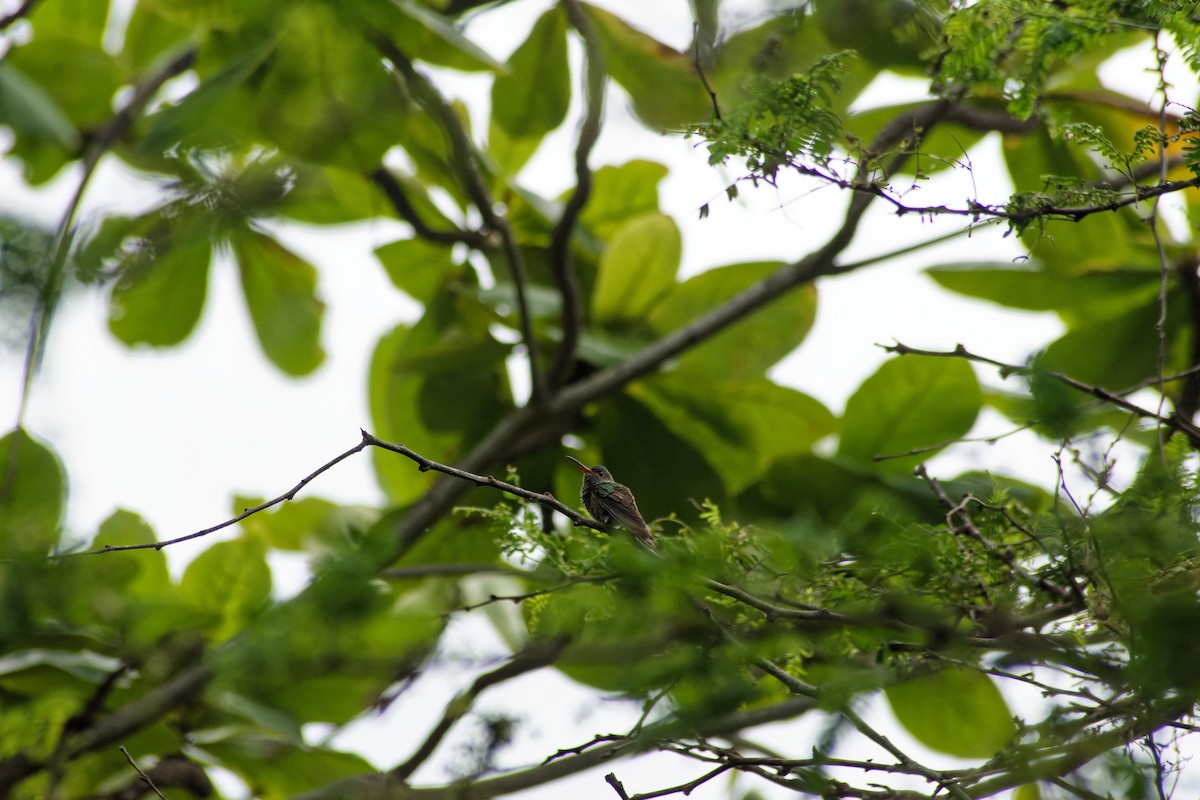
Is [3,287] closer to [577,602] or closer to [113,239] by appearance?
[113,239]

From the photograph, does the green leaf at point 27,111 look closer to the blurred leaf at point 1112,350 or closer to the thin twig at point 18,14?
the thin twig at point 18,14

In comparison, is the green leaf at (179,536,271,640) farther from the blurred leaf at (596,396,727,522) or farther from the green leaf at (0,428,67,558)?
the blurred leaf at (596,396,727,522)

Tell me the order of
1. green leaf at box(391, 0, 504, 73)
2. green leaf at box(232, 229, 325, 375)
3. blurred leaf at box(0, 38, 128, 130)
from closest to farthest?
green leaf at box(391, 0, 504, 73) → blurred leaf at box(0, 38, 128, 130) → green leaf at box(232, 229, 325, 375)

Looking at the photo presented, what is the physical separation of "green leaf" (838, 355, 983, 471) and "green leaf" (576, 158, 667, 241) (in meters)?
0.98

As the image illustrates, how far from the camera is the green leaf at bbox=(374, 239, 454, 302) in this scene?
3.00m

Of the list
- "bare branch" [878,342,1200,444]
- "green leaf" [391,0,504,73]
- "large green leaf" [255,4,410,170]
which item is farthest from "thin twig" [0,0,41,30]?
"bare branch" [878,342,1200,444]

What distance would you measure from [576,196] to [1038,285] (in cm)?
126

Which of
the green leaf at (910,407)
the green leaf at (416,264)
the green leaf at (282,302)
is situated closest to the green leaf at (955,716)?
the green leaf at (910,407)

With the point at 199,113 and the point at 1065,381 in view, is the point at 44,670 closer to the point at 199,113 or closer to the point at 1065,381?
the point at 199,113

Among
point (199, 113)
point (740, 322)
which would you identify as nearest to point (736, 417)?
point (740, 322)

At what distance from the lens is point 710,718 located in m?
1.05

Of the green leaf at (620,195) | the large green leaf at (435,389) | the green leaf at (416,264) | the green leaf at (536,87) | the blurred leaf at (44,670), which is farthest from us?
the green leaf at (620,195)

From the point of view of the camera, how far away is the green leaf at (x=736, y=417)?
8.68ft

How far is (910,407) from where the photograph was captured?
97.4 inches
